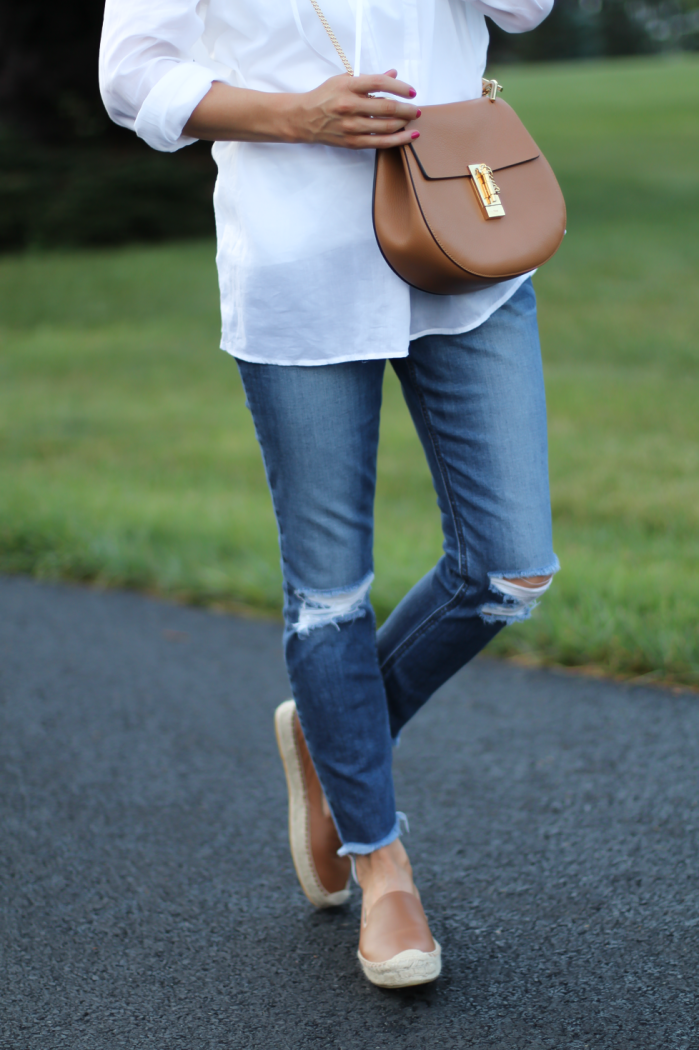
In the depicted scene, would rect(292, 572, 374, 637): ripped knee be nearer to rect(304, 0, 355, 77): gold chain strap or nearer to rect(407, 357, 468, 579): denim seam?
rect(407, 357, 468, 579): denim seam

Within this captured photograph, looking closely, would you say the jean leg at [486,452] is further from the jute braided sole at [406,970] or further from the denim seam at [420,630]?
the jute braided sole at [406,970]

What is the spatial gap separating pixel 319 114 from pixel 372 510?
63cm

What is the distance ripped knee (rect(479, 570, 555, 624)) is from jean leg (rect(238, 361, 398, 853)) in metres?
0.21

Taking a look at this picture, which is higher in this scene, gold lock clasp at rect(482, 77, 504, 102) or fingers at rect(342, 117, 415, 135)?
gold lock clasp at rect(482, 77, 504, 102)

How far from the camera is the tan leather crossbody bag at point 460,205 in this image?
1.57 metres

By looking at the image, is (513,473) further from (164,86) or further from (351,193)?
(164,86)

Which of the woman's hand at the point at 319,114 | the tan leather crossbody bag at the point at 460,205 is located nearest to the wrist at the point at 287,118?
the woman's hand at the point at 319,114

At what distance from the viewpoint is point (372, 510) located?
181 cm

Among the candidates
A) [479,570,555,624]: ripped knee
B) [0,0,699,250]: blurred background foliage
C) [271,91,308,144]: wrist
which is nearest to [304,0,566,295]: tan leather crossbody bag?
[271,91,308,144]: wrist

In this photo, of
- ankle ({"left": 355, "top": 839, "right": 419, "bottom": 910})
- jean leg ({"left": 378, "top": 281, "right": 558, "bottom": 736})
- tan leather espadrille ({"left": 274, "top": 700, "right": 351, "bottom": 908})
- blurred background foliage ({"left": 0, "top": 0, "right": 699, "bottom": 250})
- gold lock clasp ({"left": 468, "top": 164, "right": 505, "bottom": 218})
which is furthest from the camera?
blurred background foliage ({"left": 0, "top": 0, "right": 699, "bottom": 250})

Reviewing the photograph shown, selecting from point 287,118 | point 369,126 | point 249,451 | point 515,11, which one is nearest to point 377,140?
point 369,126

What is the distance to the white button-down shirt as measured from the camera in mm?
1604

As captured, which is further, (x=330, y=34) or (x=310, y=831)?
(x=310, y=831)

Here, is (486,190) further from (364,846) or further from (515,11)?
(364,846)
